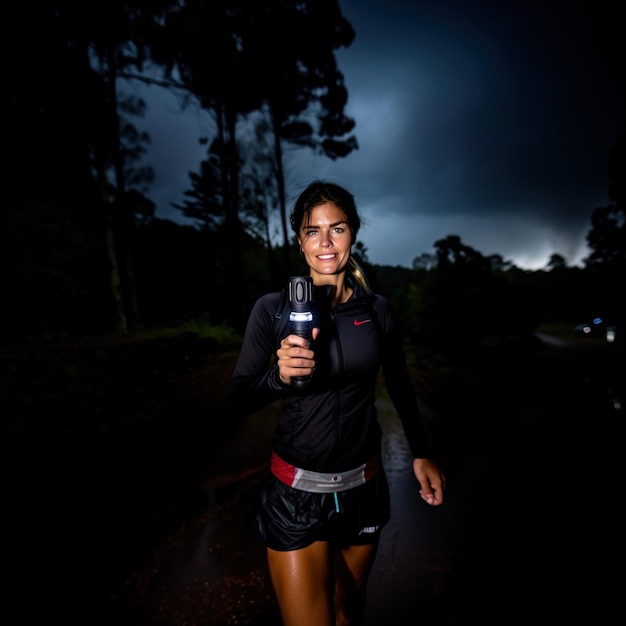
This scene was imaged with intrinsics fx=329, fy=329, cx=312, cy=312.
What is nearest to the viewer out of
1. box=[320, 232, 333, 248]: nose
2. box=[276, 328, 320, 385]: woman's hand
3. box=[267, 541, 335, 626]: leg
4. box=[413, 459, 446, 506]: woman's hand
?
box=[276, 328, 320, 385]: woman's hand

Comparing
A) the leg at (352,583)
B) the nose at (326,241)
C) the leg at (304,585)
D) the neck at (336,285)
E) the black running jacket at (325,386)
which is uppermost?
the nose at (326,241)

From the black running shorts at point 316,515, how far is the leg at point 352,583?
101 millimetres

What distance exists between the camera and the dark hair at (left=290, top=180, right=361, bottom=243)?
1.98m

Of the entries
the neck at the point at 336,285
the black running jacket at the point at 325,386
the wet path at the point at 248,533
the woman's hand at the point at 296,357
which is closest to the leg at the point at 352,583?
the black running jacket at the point at 325,386

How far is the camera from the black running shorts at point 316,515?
168 centimetres

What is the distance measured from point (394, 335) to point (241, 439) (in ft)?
16.2

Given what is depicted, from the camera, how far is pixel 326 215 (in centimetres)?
193

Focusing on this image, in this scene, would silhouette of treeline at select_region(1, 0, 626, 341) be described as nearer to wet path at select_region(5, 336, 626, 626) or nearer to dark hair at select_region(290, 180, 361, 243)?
wet path at select_region(5, 336, 626, 626)

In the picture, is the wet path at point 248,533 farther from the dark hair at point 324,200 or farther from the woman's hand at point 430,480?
the dark hair at point 324,200

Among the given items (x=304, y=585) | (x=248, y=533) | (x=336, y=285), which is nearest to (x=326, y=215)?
(x=336, y=285)

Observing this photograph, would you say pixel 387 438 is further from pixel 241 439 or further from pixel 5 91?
pixel 5 91

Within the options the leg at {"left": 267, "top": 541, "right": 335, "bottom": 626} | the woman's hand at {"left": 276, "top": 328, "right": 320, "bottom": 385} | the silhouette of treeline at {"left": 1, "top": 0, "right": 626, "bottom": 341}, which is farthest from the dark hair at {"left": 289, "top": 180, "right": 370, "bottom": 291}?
the silhouette of treeline at {"left": 1, "top": 0, "right": 626, "bottom": 341}

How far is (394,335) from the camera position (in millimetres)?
2086

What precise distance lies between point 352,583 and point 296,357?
1.62 metres
